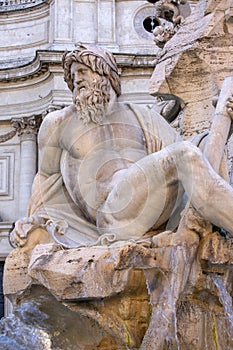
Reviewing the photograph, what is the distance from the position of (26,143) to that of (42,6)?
139 inches

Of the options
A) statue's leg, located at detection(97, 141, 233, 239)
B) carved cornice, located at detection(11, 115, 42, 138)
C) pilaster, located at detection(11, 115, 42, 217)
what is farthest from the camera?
carved cornice, located at detection(11, 115, 42, 138)

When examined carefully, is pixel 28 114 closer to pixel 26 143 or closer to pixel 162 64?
pixel 26 143

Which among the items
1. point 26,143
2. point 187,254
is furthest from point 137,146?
point 26,143

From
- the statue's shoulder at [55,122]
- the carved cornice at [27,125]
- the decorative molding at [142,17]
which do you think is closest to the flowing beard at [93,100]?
the statue's shoulder at [55,122]

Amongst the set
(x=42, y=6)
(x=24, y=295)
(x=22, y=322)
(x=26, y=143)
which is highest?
(x=24, y=295)

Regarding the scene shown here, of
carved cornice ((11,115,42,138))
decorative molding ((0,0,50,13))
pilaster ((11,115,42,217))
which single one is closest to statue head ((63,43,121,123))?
pilaster ((11,115,42,217))

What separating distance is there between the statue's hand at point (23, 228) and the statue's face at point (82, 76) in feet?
2.68

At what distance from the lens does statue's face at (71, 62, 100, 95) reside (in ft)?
14.0

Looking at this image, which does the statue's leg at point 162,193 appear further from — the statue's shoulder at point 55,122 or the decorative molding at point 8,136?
the decorative molding at point 8,136

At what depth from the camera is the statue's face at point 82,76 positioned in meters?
4.28

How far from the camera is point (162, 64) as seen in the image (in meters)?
5.18

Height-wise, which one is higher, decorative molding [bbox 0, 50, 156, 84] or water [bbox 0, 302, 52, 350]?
water [bbox 0, 302, 52, 350]

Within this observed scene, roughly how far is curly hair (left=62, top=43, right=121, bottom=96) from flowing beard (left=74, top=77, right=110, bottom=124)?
0.18ft

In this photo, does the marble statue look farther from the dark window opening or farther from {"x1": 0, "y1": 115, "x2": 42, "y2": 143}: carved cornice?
the dark window opening
